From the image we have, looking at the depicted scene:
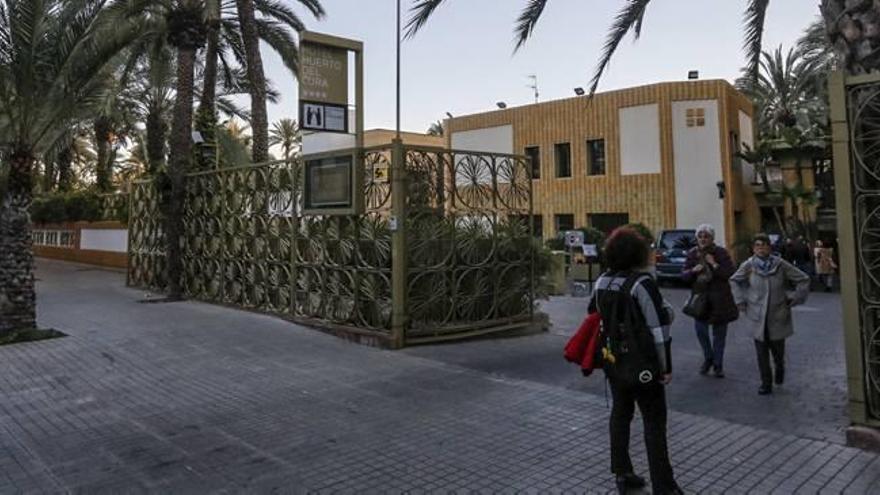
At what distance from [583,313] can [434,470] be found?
8.73m

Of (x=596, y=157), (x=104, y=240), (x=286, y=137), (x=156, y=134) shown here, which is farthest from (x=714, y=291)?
(x=286, y=137)

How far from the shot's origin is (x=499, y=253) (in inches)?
368

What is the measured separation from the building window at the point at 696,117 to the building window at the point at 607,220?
397cm

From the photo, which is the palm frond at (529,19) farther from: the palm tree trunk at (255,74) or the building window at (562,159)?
the building window at (562,159)

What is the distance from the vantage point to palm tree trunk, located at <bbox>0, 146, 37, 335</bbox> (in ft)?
30.3

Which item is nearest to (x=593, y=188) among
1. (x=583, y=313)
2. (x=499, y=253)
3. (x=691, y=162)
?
(x=691, y=162)

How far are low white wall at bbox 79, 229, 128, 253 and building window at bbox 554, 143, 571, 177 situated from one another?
16.3 meters

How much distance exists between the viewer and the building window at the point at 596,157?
79.8ft

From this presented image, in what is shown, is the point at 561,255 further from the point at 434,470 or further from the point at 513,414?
the point at 434,470

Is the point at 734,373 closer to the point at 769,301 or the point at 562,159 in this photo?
the point at 769,301

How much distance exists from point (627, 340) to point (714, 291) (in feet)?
11.7

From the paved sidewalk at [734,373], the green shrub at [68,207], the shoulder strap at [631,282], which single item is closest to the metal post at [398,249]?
the paved sidewalk at [734,373]

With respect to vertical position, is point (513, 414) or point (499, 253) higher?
point (499, 253)

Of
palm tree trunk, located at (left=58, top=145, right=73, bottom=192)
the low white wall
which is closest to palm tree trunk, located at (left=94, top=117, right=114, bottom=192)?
the low white wall
